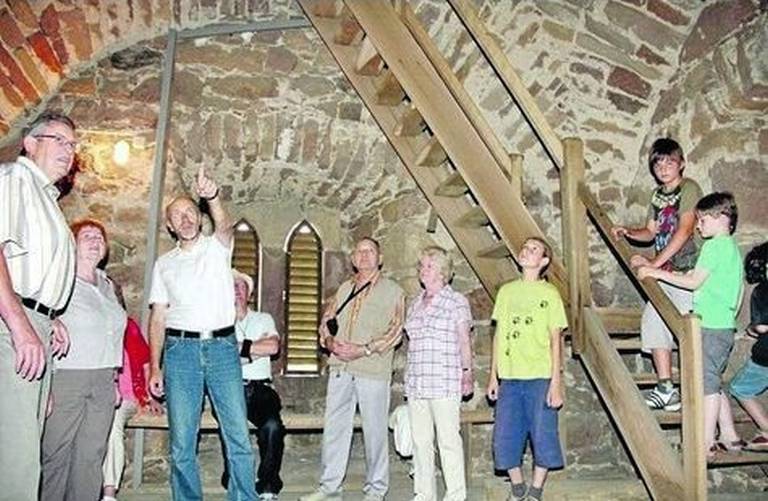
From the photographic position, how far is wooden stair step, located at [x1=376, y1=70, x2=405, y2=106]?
15.8 ft

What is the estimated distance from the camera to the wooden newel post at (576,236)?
396 centimetres

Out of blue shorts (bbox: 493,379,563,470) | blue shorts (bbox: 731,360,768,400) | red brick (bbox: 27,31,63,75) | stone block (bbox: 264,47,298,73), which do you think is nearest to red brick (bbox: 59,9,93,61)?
red brick (bbox: 27,31,63,75)

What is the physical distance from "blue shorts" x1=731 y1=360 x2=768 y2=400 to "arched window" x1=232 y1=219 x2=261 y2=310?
3.35 metres

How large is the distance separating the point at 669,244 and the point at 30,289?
9.53ft

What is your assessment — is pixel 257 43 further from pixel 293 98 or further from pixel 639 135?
pixel 639 135

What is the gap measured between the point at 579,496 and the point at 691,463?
2.90ft

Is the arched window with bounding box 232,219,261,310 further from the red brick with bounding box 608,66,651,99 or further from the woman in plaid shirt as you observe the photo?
the red brick with bounding box 608,66,651,99

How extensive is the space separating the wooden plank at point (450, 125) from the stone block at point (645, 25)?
4.04ft

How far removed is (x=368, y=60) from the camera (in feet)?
16.2

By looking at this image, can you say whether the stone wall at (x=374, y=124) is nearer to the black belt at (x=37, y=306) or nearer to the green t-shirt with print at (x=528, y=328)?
the green t-shirt with print at (x=528, y=328)

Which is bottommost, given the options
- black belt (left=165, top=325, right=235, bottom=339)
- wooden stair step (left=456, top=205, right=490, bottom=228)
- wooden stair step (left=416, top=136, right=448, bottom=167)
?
Answer: black belt (left=165, top=325, right=235, bottom=339)

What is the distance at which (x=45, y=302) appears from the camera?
2736 mm

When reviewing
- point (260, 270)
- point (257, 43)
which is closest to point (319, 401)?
point (260, 270)

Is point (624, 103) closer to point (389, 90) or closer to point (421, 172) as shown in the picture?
point (421, 172)
